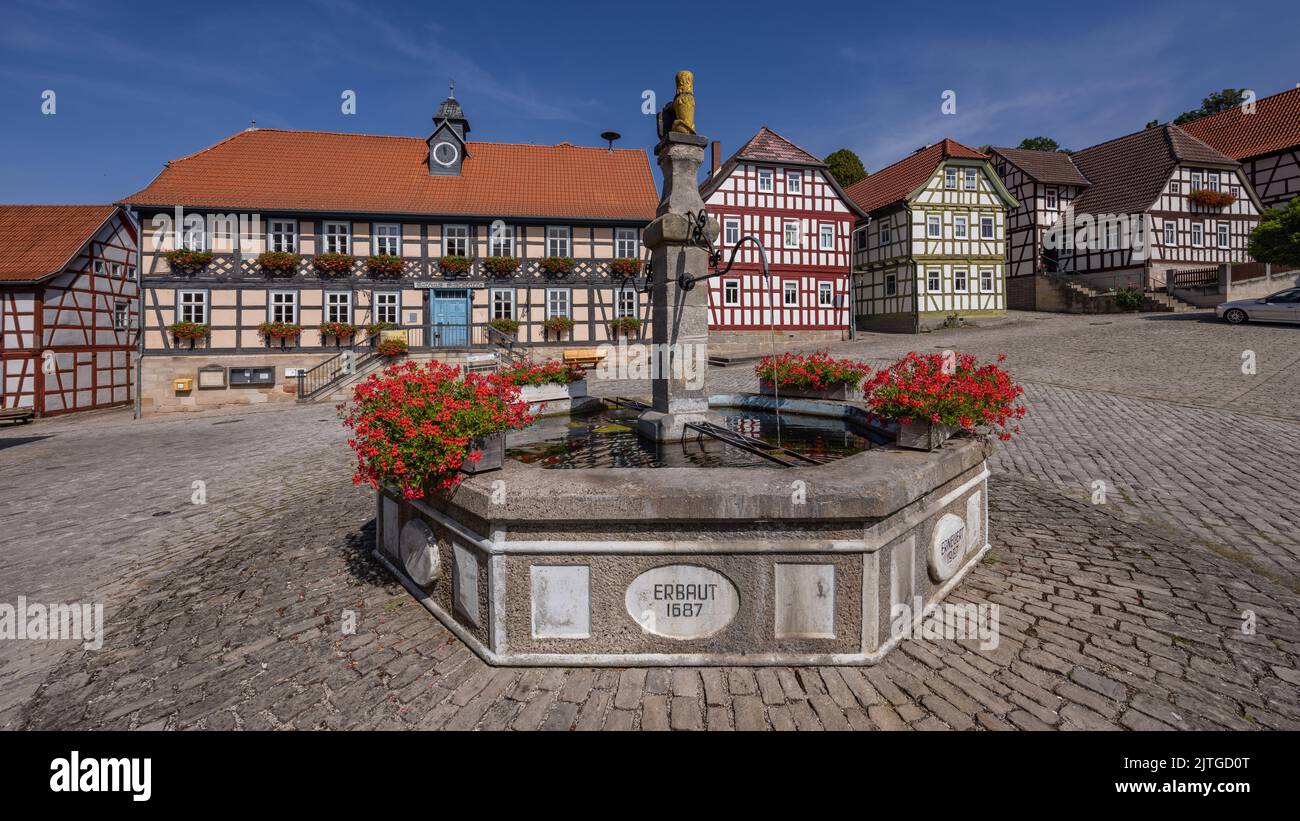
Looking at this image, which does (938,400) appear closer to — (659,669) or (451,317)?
(659,669)

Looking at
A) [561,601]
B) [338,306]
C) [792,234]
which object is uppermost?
[792,234]

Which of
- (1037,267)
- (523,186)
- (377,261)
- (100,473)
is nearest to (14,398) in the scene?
(377,261)

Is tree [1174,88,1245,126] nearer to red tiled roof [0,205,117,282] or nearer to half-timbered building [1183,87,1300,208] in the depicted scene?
half-timbered building [1183,87,1300,208]

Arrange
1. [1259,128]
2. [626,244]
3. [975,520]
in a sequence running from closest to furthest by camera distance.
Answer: [975,520] → [626,244] → [1259,128]

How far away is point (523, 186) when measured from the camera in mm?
24625

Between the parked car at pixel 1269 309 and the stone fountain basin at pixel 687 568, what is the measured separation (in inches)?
1054

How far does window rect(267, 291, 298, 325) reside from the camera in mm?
21625

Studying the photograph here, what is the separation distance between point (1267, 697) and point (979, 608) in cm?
135

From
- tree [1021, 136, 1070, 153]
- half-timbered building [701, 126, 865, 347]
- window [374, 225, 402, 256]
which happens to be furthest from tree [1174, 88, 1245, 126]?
window [374, 225, 402, 256]

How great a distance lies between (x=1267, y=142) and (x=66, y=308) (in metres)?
59.5

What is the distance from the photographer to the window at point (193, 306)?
21.1 meters

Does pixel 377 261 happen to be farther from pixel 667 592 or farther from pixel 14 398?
pixel 667 592

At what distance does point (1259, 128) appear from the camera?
33531 mm

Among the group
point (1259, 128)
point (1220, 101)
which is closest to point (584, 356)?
point (1259, 128)
